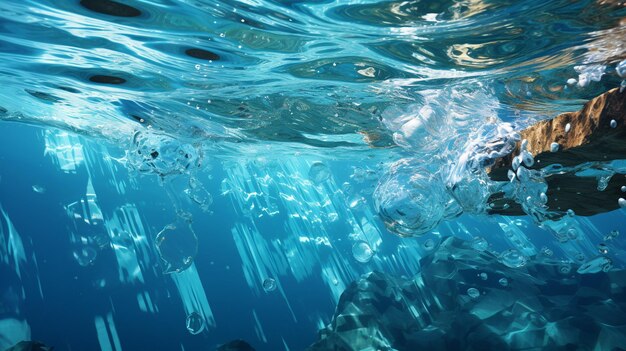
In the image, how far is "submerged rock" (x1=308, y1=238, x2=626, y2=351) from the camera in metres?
12.4

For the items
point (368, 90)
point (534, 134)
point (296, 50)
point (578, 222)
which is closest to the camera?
point (534, 134)

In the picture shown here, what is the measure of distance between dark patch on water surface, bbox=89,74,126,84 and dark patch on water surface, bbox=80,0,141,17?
4.27 m

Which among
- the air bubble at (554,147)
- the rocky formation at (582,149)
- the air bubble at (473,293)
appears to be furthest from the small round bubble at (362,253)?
the air bubble at (554,147)

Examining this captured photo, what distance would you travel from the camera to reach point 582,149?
15.8 ft

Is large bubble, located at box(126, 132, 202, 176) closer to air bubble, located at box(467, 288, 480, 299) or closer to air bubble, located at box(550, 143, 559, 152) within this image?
air bubble, located at box(550, 143, 559, 152)

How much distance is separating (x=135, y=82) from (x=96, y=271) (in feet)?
49.9

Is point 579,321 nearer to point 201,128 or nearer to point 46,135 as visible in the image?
point 201,128

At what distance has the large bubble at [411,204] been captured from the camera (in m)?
7.13

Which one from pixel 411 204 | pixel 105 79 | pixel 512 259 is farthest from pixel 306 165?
pixel 411 204

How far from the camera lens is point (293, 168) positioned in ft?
102

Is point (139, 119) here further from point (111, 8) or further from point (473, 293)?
point (473, 293)

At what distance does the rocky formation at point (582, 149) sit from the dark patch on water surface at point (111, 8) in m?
6.78

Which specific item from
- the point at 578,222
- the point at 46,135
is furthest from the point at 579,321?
the point at 578,222

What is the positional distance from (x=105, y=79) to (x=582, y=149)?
11134mm
